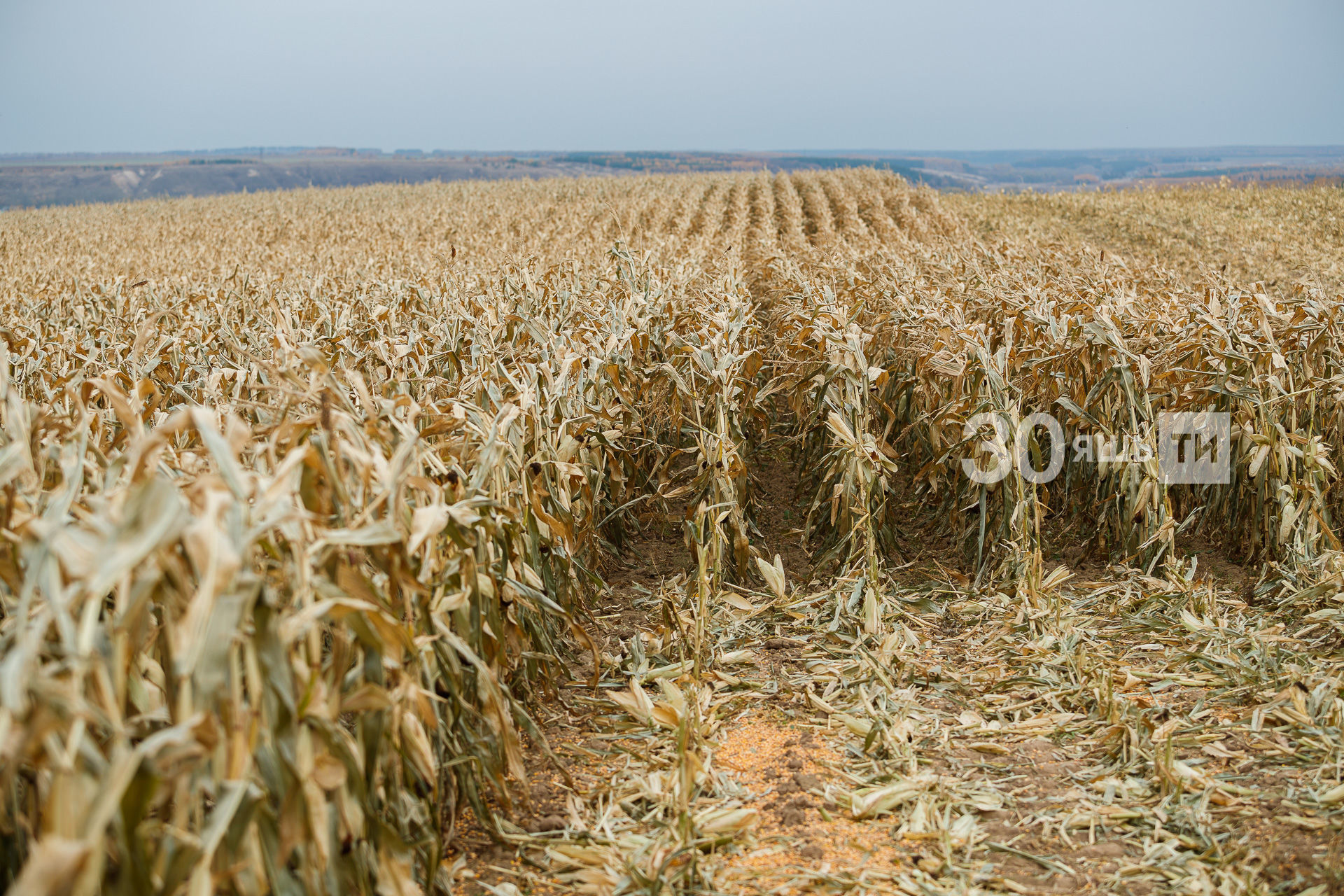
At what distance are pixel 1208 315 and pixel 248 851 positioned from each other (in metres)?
4.73

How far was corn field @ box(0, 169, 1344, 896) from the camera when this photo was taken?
1.62 meters

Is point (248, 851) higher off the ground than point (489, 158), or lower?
lower

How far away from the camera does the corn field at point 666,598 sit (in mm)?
1616

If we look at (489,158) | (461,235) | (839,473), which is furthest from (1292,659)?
(489,158)

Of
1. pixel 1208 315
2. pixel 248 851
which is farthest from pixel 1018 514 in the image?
pixel 248 851

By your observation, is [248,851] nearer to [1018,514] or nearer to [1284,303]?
[1018,514]

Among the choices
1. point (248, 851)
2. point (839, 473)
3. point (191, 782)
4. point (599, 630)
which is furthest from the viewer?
point (839, 473)

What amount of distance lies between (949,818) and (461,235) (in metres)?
16.0

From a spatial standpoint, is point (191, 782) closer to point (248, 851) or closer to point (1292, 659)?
point (248, 851)

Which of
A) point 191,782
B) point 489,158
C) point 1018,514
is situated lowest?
Result: point 1018,514

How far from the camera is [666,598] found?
417 centimetres

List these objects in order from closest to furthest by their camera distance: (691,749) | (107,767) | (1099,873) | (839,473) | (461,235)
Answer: (107,767) → (1099,873) → (691,749) → (839,473) → (461,235)

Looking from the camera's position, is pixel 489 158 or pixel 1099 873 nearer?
pixel 1099 873

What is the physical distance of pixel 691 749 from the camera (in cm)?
305
